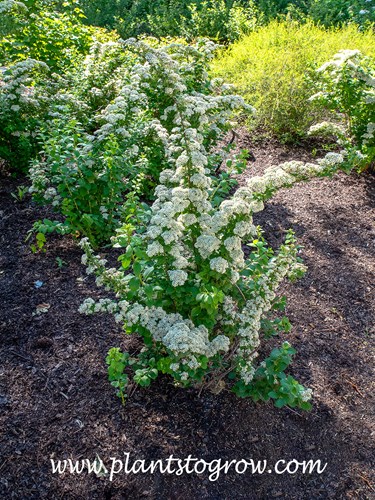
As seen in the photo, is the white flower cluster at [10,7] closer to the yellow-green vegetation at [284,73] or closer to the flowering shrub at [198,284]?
the yellow-green vegetation at [284,73]

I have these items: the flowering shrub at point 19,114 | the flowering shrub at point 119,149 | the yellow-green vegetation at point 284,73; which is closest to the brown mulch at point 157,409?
the flowering shrub at point 119,149

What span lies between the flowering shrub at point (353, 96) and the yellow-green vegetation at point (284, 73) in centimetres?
44

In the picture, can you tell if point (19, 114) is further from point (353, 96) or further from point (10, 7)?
point (353, 96)

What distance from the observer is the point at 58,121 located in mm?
3648

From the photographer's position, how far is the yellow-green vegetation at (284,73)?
17.6ft

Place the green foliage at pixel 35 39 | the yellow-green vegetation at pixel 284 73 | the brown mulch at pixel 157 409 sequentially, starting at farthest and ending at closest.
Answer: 1. the yellow-green vegetation at pixel 284 73
2. the green foliage at pixel 35 39
3. the brown mulch at pixel 157 409

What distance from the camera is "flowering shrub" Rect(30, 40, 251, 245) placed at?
3309mm

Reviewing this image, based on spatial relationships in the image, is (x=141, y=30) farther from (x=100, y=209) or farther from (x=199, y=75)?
(x=100, y=209)

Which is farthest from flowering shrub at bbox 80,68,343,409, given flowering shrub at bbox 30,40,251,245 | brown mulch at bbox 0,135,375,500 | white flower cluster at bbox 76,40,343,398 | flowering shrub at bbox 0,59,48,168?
flowering shrub at bbox 0,59,48,168

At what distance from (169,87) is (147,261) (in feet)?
7.01

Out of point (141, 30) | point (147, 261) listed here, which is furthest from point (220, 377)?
point (141, 30)

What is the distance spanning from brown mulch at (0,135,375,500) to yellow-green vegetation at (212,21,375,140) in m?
2.41

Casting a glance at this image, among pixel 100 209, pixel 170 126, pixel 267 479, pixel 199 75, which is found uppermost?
pixel 199 75

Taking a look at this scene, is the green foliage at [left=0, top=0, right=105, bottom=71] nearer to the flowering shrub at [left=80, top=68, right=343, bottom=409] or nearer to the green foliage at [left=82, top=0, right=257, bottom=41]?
the green foliage at [left=82, top=0, right=257, bottom=41]
